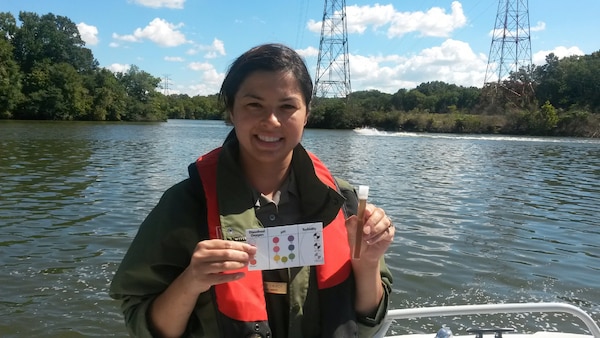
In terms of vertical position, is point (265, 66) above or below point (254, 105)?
above

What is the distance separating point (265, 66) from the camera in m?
1.95

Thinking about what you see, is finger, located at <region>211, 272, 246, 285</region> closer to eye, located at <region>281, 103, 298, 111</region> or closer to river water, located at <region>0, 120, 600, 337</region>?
eye, located at <region>281, 103, 298, 111</region>

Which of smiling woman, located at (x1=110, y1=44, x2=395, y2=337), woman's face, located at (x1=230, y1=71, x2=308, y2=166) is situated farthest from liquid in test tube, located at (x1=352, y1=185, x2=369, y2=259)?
woman's face, located at (x1=230, y1=71, x2=308, y2=166)

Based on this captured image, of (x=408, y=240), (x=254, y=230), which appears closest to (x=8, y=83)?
(x=408, y=240)

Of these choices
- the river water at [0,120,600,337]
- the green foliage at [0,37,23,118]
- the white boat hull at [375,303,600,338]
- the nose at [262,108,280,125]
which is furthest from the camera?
the green foliage at [0,37,23,118]

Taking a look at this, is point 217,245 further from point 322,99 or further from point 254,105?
point 322,99

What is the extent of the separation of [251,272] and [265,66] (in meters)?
0.83

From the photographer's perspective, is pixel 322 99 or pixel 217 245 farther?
pixel 322 99

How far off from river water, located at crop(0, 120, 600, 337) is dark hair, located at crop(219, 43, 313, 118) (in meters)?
5.24

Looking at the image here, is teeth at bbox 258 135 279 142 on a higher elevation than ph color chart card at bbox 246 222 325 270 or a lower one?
higher

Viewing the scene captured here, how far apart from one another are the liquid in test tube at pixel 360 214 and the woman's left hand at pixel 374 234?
40mm

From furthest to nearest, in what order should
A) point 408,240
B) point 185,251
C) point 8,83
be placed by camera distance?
point 8,83, point 408,240, point 185,251

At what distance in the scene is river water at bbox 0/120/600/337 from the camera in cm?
669

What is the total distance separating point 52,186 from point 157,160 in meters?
9.12
